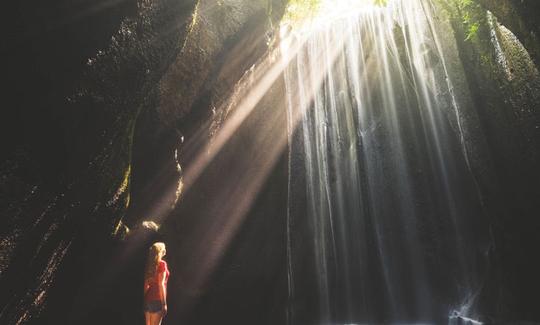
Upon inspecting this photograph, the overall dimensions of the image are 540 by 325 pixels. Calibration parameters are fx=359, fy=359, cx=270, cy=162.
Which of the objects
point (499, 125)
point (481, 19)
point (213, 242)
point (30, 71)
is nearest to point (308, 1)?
point (481, 19)

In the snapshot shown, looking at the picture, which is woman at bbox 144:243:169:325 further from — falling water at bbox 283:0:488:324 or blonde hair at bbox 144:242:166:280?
falling water at bbox 283:0:488:324

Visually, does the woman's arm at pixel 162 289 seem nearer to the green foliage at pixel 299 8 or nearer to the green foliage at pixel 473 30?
the green foliage at pixel 299 8

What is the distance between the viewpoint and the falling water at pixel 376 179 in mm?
11094

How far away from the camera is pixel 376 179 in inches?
500

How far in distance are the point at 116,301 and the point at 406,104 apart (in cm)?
1079

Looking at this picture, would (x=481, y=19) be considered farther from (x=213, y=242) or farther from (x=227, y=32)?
(x=213, y=242)

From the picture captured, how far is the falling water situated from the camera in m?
11.1

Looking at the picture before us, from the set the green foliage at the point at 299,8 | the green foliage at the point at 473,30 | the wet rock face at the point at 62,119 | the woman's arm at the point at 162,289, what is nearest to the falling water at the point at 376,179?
the green foliage at the point at 299,8

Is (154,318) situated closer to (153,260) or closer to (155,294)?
(155,294)

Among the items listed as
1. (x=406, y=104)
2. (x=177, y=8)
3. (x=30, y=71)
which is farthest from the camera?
(x=406, y=104)

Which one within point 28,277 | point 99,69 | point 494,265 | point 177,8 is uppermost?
point 177,8

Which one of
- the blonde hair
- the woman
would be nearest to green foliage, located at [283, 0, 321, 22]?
the blonde hair

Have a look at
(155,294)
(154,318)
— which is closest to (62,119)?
(155,294)

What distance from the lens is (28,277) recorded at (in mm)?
3250
